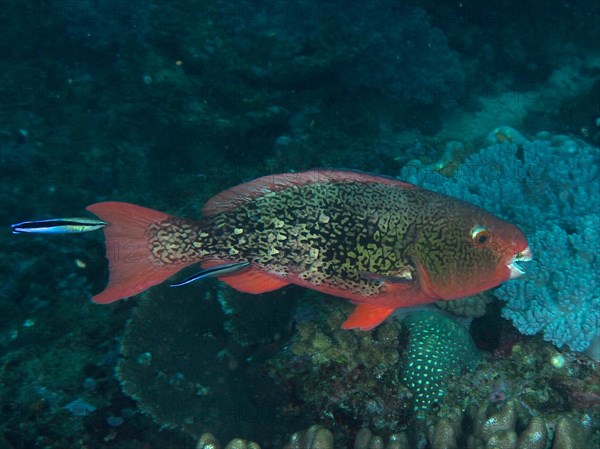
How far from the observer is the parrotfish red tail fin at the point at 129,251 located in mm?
3084

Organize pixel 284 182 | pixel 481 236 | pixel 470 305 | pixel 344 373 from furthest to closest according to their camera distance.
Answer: pixel 470 305 → pixel 344 373 → pixel 284 182 → pixel 481 236

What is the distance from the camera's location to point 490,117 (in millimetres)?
9984

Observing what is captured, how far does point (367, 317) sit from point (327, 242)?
0.63m

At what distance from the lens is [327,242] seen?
10.3 feet

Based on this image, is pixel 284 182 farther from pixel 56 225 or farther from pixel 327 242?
pixel 56 225

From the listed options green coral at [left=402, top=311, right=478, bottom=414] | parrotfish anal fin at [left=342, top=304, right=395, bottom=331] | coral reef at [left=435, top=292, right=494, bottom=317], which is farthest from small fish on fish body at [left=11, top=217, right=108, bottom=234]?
coral reef at [left=435, top=292, right=494, bottom=317]

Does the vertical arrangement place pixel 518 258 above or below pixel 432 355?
above

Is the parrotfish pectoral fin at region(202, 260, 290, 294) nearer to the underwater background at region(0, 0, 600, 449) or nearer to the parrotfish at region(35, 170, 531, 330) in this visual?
the parrotfish at region(35, 170, 531, 330)

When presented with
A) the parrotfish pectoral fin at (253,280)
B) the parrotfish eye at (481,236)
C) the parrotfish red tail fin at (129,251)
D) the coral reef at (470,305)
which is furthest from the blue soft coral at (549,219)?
the parrotfish red tail fin at (129,251)

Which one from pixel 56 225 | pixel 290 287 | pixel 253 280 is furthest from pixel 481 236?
pixel 56 225

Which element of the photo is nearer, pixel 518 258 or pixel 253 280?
pixel 518 258

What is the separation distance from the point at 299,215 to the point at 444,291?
1189 millimetres

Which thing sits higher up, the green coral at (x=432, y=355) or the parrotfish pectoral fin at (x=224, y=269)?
the parrotfish pectoral fin at (x=224, y=269)

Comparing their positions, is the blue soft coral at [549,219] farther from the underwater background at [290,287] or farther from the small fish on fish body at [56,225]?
the small fish on fish body at [56,225]
